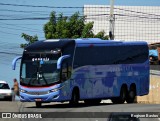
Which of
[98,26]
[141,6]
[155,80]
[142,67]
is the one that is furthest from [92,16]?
[142,67]

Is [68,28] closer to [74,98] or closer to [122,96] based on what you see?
[122,96]

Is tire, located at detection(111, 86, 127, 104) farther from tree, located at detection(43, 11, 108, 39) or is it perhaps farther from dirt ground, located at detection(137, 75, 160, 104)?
tree, located at detection(43, 11, 108, 39)

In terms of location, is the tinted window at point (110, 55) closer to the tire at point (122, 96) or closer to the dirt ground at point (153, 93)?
the tire at point (122, 96)

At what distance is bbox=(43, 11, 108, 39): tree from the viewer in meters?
50.3

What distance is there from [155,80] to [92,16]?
18942mm

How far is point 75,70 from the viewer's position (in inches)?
1123

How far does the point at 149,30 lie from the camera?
66188 millimetres

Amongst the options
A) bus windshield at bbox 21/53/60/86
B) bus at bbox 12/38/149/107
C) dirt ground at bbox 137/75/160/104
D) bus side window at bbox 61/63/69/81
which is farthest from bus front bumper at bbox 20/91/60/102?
dirt ground at bbox 137/75/160/104

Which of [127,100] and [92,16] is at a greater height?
[92,16]

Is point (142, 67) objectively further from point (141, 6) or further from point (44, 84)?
point (141, 6)

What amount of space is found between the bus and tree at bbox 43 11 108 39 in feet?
58.7

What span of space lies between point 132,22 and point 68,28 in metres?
16.3

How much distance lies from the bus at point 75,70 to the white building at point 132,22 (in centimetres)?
3148

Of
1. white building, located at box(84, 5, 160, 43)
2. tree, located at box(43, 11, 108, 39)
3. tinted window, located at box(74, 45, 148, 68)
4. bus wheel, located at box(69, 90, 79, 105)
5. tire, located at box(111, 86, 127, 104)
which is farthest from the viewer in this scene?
white building, located at box(84, 5, 160, 43)
